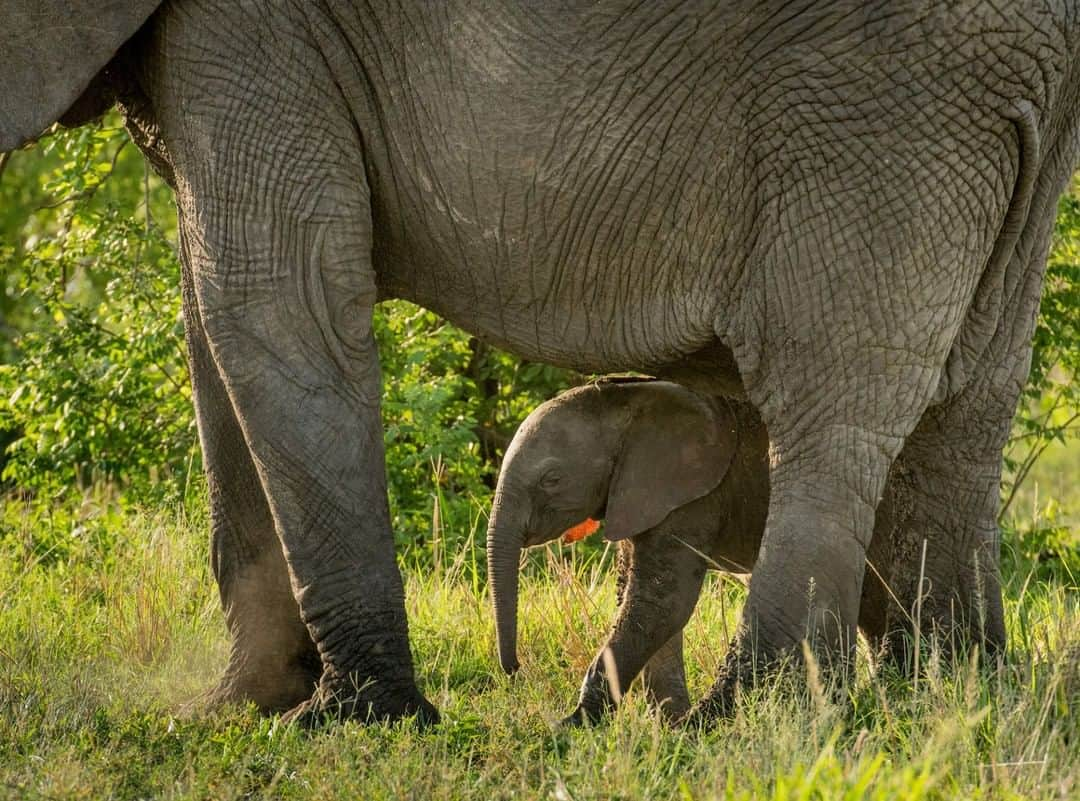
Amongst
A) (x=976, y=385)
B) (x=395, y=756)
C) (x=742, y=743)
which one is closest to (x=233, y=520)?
(x=395, y=756)

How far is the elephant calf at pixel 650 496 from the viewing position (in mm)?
6328

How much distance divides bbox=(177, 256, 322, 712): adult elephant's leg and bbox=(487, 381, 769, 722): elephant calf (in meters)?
0.75

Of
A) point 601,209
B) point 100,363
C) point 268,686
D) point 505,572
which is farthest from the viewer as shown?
point 100,363

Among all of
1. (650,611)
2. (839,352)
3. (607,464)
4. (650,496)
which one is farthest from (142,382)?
(839,352)

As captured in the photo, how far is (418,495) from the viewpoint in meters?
8.84

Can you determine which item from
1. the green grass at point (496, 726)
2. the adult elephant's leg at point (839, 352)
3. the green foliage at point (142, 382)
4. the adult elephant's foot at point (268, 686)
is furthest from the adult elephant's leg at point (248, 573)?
the green foliage at point (142, 382)

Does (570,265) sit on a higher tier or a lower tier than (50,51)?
lower

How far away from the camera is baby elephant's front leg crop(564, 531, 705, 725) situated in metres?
6.21

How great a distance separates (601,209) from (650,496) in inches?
54.4

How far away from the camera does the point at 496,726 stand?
5.39 m

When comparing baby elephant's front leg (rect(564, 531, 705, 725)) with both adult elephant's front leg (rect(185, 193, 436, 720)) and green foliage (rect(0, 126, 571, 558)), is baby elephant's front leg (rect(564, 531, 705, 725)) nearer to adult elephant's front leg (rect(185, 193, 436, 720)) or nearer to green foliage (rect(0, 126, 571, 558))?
adult elephant's front leg (rect(185, 193, 436, 720))

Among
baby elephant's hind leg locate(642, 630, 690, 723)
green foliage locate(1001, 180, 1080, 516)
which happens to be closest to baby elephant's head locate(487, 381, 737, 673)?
baby elephant's hind leg locate(642, 630, 690, 723)

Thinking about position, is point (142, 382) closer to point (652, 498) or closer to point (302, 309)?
point (652, 498)

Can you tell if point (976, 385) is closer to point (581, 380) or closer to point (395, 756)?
point (395, 756)
